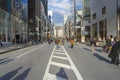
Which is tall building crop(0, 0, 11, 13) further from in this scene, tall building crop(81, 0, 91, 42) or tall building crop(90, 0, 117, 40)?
tall building crop(81, 0, 91, 42)

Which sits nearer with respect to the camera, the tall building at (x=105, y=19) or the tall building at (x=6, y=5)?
the tall building at (x=105, y=19)

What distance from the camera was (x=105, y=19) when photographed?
6819cm

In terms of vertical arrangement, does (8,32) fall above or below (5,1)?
below

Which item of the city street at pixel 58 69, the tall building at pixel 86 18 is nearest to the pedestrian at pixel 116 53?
the city street at pixel 58 69

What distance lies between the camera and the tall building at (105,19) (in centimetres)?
5906

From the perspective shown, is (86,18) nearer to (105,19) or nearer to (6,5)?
(6,5)

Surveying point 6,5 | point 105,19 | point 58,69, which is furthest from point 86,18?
point 58,69

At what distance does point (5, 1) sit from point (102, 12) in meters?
21.4

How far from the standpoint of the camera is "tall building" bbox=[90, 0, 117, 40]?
59.1 metres

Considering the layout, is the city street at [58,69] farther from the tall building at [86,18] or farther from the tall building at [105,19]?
the tall building at [86,18]

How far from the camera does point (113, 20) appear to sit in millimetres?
60062

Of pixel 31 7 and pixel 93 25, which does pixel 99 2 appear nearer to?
pixel 93 25

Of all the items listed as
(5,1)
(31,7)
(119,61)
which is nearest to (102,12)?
(5,1)

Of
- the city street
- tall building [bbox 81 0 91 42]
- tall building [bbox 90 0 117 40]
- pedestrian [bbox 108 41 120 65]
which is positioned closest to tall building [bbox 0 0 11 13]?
tall building [bbox 90 0 117 40]
